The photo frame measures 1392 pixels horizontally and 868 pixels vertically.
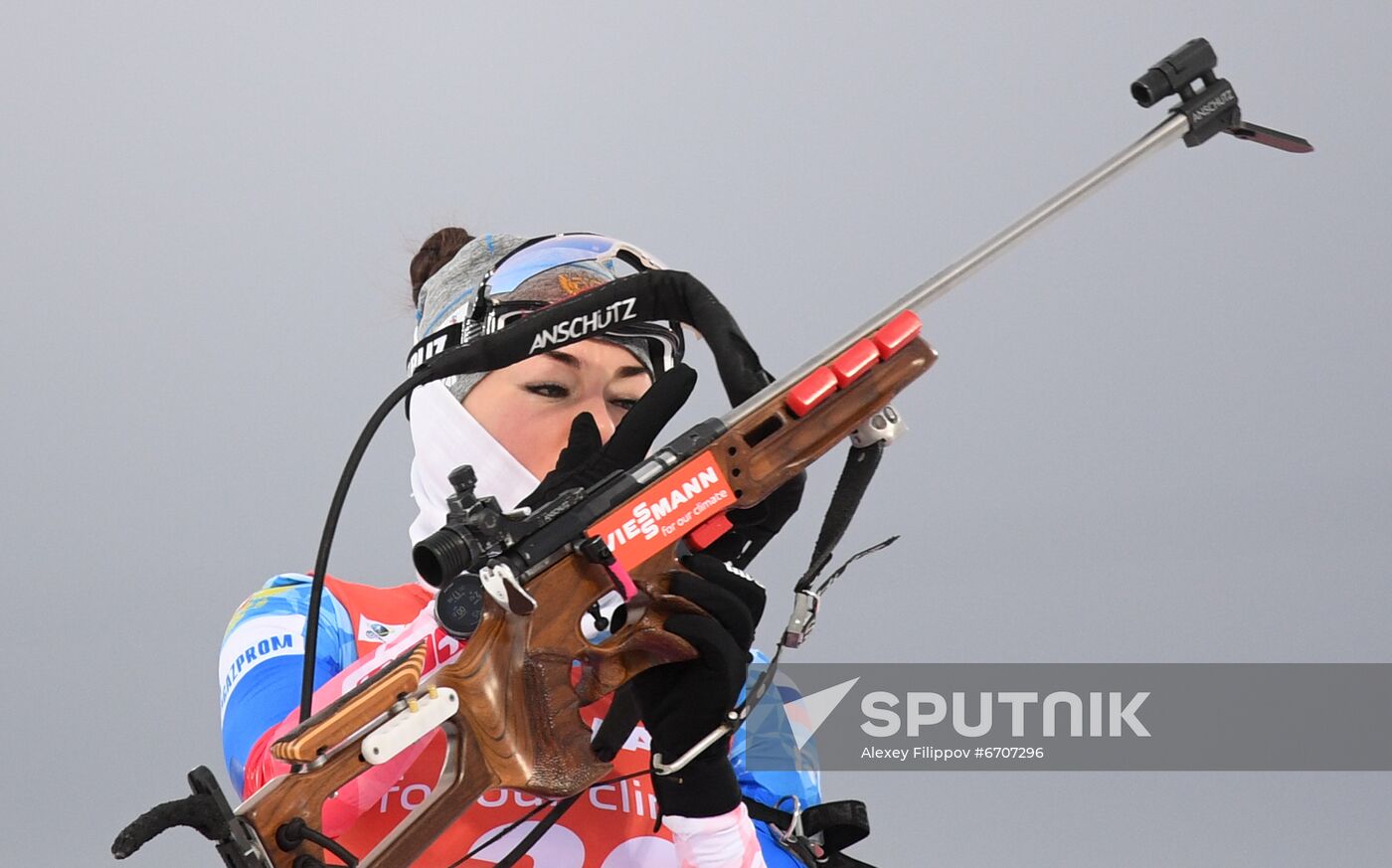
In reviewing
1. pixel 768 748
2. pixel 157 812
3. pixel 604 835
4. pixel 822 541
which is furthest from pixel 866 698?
pixel 157 812

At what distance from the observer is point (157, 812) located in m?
1.02

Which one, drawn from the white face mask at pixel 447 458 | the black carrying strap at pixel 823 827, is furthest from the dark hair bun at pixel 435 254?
the black carrying strap at pixel 823 827

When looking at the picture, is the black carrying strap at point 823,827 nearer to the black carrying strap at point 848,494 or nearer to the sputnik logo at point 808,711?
the sputnik logo at point 808,711

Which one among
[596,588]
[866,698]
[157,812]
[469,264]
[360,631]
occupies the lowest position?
[157,812]

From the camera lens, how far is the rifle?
1074 mm

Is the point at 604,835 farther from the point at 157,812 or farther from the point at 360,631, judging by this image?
the point at 157,812

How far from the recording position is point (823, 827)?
1.68 m

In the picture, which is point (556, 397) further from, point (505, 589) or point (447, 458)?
point (505, 589)

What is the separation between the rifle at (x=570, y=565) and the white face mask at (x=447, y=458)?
0.83ft

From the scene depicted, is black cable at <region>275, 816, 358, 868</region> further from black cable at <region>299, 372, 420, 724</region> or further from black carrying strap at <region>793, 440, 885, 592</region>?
black carrying strap at <region>793, 440, 885, 592</region>

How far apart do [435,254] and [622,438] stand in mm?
709

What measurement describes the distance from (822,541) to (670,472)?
21 centimetres

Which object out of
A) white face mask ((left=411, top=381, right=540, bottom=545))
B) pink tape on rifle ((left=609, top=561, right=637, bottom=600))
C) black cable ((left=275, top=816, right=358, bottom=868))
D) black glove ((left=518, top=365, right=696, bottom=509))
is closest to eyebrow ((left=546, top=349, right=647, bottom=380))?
white face mask ((left=411, top=381, right=540, bottom=545))

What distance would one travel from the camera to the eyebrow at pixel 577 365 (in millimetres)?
1558
